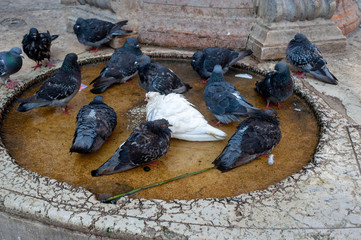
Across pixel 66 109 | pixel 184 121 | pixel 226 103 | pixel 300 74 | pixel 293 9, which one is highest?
pixel 293 9

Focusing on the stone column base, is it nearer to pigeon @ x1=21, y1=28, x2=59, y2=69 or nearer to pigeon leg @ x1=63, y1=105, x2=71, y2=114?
pigeon leg @ x1=63, y1=105, x2=71, y2=114

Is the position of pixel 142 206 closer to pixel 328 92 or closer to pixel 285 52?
pixel 328 92

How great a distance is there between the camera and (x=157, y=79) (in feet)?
15.5

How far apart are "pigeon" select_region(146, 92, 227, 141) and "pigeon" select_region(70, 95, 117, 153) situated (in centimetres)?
52

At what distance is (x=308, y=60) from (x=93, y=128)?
11.0ft

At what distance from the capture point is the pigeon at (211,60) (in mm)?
5191

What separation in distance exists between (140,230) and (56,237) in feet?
2.53

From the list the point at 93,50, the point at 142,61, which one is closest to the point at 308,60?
the point at 142,61

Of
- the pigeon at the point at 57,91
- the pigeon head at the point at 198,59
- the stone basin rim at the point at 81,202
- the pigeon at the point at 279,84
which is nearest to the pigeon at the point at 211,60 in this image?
the pigeon head at the point at 198,59

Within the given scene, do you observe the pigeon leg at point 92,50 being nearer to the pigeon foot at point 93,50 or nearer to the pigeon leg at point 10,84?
the pigeon foot at point 93,50

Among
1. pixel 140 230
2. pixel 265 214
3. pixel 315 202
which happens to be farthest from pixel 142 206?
pixel 315 202

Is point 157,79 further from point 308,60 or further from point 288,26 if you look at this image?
point 288,26

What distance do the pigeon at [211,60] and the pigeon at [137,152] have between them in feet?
6.68

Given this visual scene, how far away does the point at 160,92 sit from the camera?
472 cm
